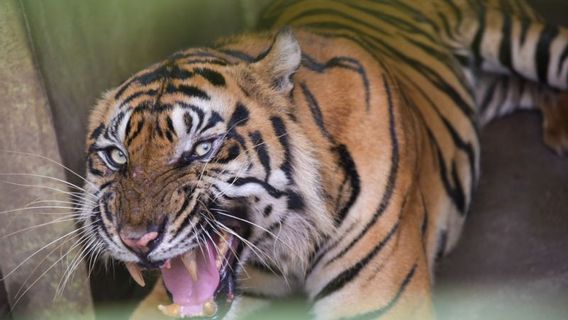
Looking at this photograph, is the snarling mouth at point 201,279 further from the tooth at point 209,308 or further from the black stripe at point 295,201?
the black stripe at point 295,201

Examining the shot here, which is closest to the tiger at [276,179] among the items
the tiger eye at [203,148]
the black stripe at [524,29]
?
the tiger eye at [203,148]

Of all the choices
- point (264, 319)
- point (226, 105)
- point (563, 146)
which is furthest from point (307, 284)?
point (563, 146)

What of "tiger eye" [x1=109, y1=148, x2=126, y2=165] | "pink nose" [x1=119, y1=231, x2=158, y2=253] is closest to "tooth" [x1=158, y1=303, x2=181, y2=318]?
"pink nose" [x1=119, y1=231, x2=158, y2=253]

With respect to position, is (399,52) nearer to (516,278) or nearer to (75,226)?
(516,278)

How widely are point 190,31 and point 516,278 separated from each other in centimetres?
112

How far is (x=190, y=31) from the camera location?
8.07ft

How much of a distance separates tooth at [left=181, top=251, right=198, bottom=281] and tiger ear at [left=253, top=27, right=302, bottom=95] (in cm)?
35

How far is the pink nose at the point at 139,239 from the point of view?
4.81 feet

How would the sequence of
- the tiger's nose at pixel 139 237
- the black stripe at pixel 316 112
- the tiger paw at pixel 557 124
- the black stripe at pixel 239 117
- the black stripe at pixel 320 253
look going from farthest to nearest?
1. the tiger paw at pixel 557 124
2. the black stripe at pixel 320 253
3. the black stripe at pixel 316 112
4. the black stripe at pixel 239 117
5. the tiger's nose at pixel 139 237

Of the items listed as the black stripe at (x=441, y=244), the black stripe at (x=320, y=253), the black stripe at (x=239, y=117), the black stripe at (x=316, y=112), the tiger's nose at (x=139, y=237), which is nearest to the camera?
the tiger's nose at (x=139, y=237)

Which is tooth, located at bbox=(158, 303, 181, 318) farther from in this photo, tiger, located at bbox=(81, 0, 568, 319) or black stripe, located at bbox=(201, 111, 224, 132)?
black stripe, located at bbox=(201, 111, 224, 132)

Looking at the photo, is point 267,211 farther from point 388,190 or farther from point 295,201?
point 388,190

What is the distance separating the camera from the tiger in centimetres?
152

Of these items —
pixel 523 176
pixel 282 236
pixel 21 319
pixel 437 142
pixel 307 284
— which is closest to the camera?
pixel 282 236
